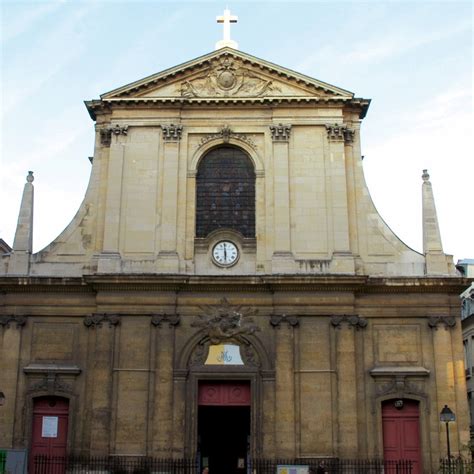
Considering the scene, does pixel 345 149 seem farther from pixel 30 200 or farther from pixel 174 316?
pixel 30 200

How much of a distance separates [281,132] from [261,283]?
5383 millimetres

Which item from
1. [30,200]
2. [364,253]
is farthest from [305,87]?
[30,200]

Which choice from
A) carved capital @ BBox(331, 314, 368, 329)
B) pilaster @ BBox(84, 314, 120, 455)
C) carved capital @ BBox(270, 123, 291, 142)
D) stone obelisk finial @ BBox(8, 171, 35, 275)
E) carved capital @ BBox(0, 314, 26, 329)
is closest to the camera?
pilaster @ BBox(84, 314, 120, 455)

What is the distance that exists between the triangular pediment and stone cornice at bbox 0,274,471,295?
20.9ft

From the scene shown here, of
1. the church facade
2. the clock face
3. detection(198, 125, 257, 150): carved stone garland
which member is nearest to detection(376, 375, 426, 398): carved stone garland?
the church facade

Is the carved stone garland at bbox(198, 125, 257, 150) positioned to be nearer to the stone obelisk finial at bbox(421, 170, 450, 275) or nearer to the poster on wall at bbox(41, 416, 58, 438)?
the stone obelisk finial at bbox(421, 170, 450, 275)

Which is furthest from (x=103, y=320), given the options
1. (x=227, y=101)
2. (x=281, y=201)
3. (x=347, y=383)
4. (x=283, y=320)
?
(x=227, y=101)

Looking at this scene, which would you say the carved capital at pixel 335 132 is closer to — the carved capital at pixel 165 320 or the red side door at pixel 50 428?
the carved capital at pixel 165 320

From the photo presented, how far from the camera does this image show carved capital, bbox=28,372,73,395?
2283 centimetres

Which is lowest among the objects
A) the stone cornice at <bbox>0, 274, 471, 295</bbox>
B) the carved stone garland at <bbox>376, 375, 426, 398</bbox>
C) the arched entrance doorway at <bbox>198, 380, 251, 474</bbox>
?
the arched entrance doorway at <bbox>198, 380, 251, 474</bbox>

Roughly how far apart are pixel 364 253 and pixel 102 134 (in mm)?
9767

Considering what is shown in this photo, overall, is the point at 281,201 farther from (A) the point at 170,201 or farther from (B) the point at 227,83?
(B) the point at 227,83

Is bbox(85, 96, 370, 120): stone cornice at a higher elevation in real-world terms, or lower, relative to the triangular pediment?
lower

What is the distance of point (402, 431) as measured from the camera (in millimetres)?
22531
